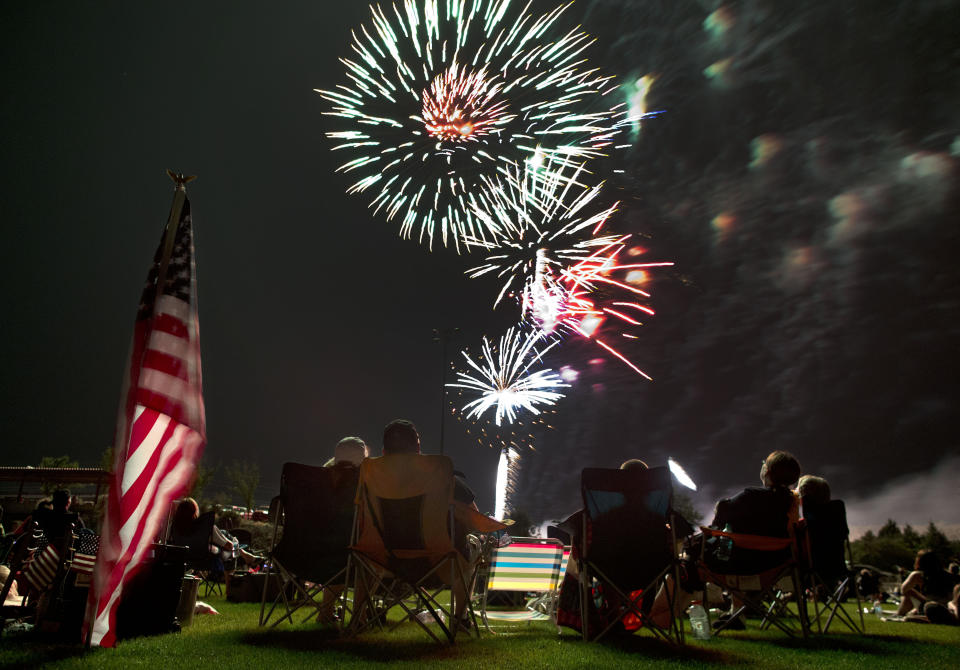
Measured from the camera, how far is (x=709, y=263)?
74.1 ft

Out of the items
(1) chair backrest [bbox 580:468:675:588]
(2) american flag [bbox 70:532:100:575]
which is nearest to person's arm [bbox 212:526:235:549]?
(2) american flag [bbox 70:532:100:575]

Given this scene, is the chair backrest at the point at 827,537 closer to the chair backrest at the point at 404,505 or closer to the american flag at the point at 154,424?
the chair backrest at the point at 404,505

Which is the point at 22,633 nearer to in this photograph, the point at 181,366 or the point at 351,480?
the point at 181,366

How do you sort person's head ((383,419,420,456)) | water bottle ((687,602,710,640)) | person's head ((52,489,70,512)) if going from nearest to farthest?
water bottle ((687,602,710,640)) → person's head ((383,419,420,456)) → person's head ((52,489,70,512))

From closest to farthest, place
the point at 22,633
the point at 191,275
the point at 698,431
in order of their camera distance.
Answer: the point at 22,633 → the point at 191,275 → the point at 698,431

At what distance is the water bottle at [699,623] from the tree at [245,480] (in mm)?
43686

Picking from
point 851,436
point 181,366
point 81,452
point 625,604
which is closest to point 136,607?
point 181,366

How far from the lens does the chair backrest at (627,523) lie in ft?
11.7

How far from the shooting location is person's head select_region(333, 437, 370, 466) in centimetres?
471

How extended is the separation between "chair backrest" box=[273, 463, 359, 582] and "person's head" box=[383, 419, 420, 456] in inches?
11.7

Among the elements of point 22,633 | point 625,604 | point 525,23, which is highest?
point 525,23

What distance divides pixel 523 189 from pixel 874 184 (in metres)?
13.0

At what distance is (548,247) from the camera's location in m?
13.5

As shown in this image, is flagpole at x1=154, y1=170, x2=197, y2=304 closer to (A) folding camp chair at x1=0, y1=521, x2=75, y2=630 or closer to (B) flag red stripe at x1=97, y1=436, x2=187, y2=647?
(B) flag red stripe at x1=97, y1=436, x2=187, y2=647
